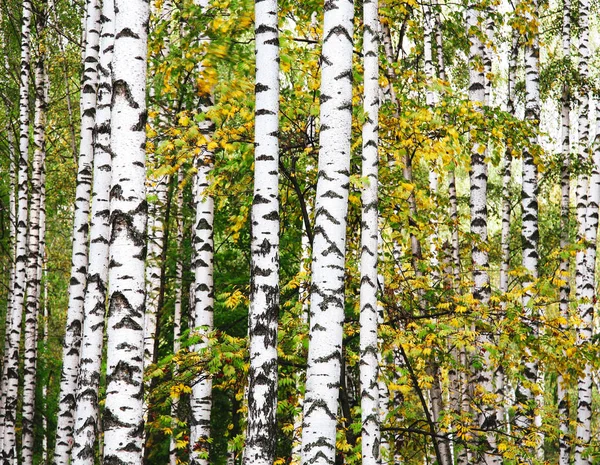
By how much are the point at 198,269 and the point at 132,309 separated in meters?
3.26

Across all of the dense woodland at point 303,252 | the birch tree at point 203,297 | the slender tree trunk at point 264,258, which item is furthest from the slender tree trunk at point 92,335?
the slender tree trunk at point 264,258

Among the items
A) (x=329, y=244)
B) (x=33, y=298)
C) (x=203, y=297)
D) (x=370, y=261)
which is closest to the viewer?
→ (x=329, y=244)

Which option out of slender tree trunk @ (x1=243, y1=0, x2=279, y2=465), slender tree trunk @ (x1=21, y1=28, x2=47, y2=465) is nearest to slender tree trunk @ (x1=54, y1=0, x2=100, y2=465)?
slender tree trunk @ (x1=21, y1=28, x2=47, y2=465)

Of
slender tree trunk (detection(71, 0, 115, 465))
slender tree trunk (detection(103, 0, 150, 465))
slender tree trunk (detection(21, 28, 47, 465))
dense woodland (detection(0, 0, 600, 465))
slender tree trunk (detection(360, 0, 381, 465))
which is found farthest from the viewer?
slender tree trunk (detection(21, 28, 47, 465))

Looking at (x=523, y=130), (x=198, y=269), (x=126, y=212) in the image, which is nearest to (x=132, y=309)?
(x=126, y=212)

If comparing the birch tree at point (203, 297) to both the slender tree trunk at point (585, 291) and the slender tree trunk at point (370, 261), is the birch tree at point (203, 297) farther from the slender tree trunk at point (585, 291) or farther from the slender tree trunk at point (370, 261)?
the slender tree trunk at point (585, 291)

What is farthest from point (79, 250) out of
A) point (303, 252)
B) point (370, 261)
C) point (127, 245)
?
point (370, 261)

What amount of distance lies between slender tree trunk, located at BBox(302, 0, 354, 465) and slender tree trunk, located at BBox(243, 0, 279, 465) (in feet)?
0.93

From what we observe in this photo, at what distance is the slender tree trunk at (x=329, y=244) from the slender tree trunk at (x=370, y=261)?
576mm

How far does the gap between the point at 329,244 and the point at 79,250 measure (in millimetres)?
3429

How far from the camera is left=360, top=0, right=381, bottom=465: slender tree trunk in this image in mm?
5625

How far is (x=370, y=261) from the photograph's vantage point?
5.82 m

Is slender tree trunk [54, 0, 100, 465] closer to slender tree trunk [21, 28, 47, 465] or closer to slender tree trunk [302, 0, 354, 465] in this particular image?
slender tree trunk [21, 28, 47, 465]

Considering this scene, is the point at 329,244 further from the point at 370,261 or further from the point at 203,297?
the point at 203,297
